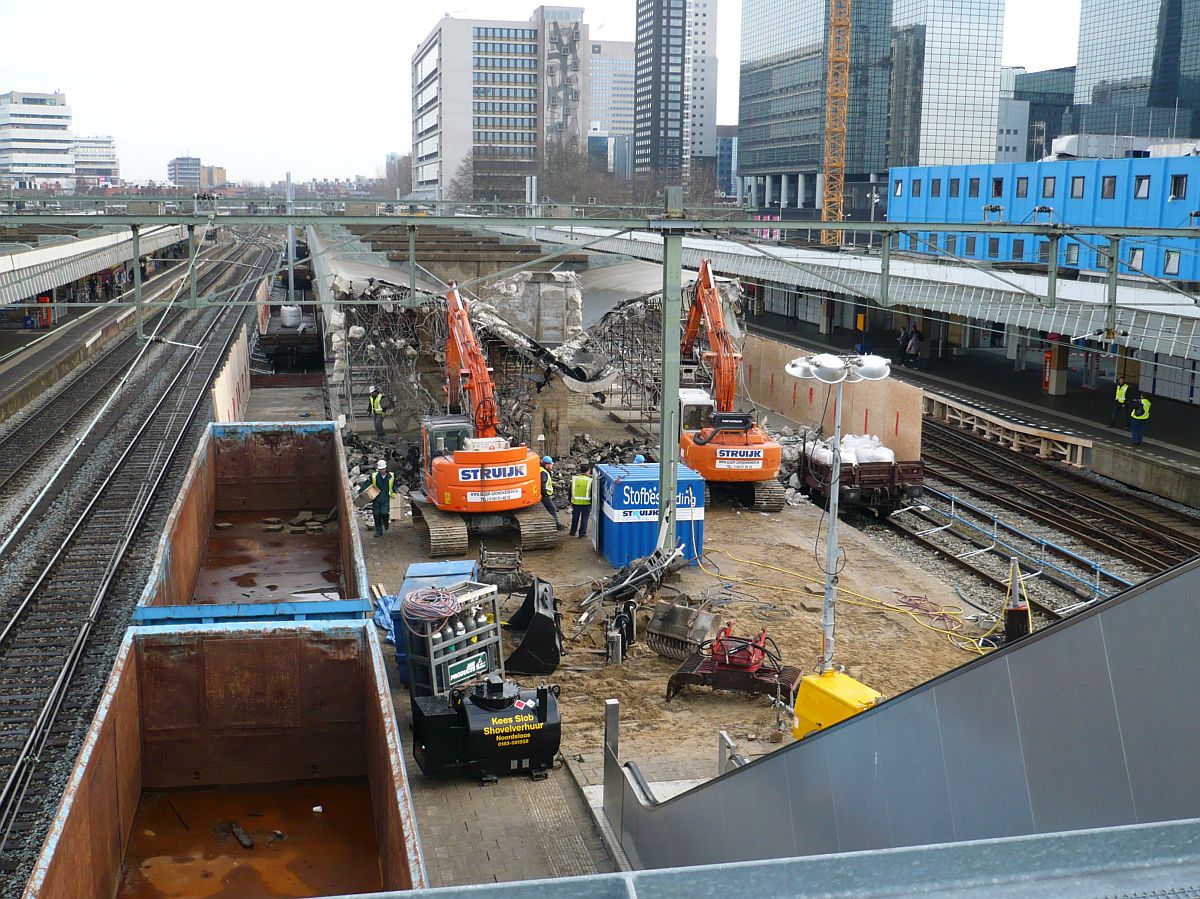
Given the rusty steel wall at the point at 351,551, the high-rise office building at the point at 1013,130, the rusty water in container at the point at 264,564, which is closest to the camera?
the rusty steel wall at the point at 351,551

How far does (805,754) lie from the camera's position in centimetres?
778


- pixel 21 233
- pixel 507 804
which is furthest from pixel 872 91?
pixel 507 804

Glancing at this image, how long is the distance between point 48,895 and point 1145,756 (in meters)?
5.58

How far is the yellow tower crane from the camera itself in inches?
3844

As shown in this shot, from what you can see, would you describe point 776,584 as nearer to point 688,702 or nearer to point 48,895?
point 688,702

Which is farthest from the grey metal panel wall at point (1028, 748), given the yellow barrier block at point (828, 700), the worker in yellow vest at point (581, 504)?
the worker in yellow vest at point (581, 504)

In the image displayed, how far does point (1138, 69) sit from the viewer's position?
102 m

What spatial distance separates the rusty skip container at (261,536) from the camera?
11.7m

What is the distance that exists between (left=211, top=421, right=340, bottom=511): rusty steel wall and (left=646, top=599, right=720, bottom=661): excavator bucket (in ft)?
28.2

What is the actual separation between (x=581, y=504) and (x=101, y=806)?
13206 millimetres

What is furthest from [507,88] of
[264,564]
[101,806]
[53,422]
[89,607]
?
[101,806]

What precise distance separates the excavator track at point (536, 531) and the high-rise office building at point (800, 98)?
89.8 meters

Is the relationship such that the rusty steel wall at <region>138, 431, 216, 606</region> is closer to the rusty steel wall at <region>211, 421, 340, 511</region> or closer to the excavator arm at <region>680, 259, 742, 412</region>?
the rusty steel wall at <region>211, 421, 340, 511</region>

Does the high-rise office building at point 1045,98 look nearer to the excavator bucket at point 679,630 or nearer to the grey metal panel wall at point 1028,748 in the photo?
the excavator bucket at point 679,630
